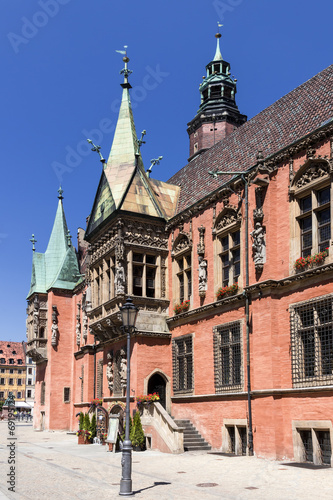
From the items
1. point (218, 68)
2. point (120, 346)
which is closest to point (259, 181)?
point (120, 346)

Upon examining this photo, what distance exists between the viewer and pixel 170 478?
15203 mm

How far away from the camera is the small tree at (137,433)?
23109 millimetres

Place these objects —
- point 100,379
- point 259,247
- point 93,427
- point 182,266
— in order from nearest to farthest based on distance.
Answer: point 259,247
point 93,427
point 182,266
point 100,379

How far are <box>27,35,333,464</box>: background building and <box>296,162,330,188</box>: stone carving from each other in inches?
2.0

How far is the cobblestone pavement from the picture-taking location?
41.2 ft

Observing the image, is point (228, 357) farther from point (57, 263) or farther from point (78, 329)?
point (57, 263)

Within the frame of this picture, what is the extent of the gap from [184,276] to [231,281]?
4186 millimetres

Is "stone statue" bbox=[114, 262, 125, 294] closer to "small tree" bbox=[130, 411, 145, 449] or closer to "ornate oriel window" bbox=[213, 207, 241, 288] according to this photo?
"ornate oriel window" bbox=[213, 207, 241, 288]

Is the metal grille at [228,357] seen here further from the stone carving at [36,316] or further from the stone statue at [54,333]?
the stone carving at [36,316]

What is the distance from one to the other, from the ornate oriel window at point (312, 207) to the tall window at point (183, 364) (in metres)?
8.17

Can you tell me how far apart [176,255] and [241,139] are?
6.26m

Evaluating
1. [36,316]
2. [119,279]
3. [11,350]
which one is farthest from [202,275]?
[11,350]

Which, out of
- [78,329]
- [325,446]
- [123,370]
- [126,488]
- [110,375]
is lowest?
[126,488]

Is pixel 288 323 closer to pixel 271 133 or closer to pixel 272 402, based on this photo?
pixel 272 402
